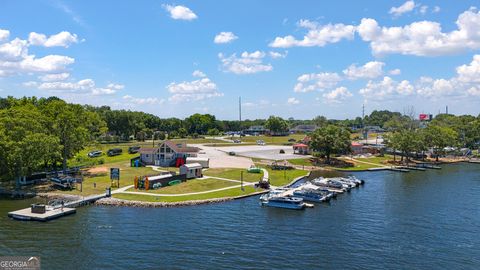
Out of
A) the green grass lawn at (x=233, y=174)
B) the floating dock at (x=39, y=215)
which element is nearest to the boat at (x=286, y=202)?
the green grass lawn at (x=233, y=174)

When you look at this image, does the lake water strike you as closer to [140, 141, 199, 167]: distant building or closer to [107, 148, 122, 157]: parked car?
[140, 141, 199, 167]: distant building

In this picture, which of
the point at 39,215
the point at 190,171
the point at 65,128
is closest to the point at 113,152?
the point at 65,128

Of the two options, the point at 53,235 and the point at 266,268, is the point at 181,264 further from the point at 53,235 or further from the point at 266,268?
the point at 53,235

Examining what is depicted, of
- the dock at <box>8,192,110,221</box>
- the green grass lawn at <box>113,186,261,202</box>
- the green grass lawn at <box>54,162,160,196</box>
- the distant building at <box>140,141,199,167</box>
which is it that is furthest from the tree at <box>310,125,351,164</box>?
the dock at <box>8,192,110,221</box>

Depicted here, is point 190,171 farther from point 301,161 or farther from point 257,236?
point 301,161

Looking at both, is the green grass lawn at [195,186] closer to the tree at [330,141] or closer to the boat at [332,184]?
the boat at [332,184]
